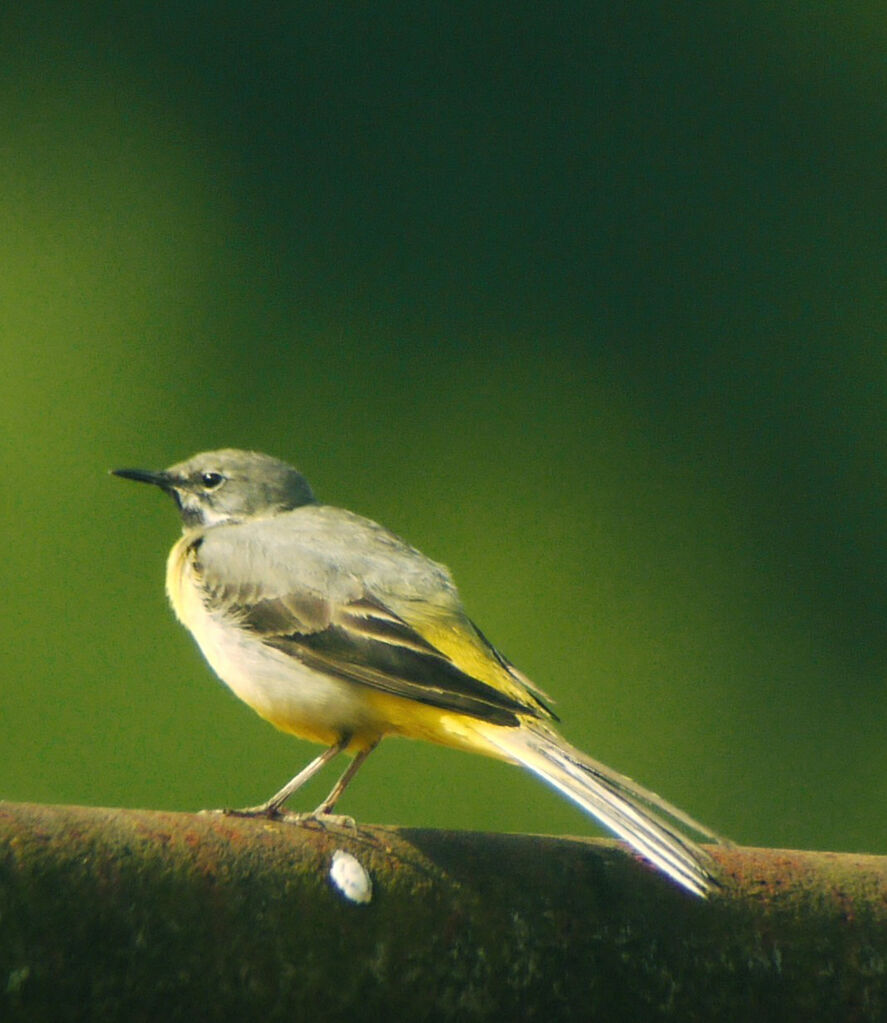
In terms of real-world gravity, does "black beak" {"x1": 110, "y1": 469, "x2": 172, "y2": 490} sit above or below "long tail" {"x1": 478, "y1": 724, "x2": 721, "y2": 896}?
above

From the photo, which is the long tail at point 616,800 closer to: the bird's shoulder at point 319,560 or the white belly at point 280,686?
the white belly at point 280,686

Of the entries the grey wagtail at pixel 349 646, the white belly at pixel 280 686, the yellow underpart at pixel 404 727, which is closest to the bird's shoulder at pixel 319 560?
the grey wagtail at pixel 349 646

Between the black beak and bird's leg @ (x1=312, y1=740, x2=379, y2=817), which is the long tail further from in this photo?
the black beak

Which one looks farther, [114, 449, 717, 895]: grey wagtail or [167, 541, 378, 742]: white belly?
[167, 541, 378, 742]: white belly

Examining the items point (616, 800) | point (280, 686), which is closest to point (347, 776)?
point (280, 686)

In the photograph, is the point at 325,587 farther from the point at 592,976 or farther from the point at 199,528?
the point at 592,976

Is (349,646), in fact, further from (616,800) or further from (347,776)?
(616,800)

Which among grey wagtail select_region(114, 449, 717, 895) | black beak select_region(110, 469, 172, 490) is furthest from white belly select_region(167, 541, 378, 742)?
black beak select_region(110, 469, 172, 490)
